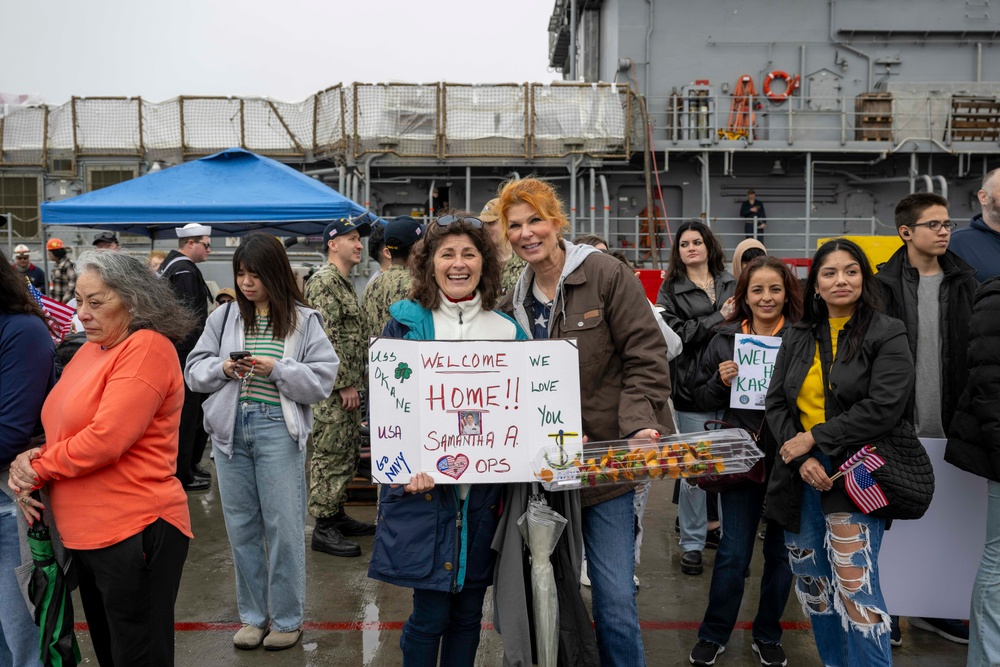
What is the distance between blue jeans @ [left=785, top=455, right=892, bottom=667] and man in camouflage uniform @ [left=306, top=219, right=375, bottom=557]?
10.3 feet

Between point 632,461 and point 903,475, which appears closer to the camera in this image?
point 632,461

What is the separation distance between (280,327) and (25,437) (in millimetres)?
1278

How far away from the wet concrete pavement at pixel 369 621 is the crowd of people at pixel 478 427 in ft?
0.51

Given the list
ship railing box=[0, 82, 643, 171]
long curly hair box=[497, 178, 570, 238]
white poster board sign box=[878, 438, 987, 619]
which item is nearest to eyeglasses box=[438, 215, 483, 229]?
long curly hair box=[497, 178, 570, 238]

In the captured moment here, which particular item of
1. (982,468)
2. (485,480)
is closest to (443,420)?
(485,480)

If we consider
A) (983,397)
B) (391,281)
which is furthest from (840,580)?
(391,281)

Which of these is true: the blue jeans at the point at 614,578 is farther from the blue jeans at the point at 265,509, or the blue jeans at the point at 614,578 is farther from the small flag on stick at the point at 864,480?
the blue jeans at the point at 265,509

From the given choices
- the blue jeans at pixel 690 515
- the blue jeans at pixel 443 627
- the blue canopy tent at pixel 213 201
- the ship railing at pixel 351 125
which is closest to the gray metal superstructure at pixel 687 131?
the ship railing at pixel 351 125

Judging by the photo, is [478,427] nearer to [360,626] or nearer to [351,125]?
[360,626]

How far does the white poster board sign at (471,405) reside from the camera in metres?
2.86

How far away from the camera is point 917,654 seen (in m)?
3.95

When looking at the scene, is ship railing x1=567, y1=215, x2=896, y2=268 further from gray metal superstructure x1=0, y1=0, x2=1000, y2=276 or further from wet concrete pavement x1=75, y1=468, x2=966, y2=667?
wet concrete pavement x1=75, y1=468, x2=966, y2=667

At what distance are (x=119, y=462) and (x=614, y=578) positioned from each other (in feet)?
6.27

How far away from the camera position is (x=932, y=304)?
393 centimetres
